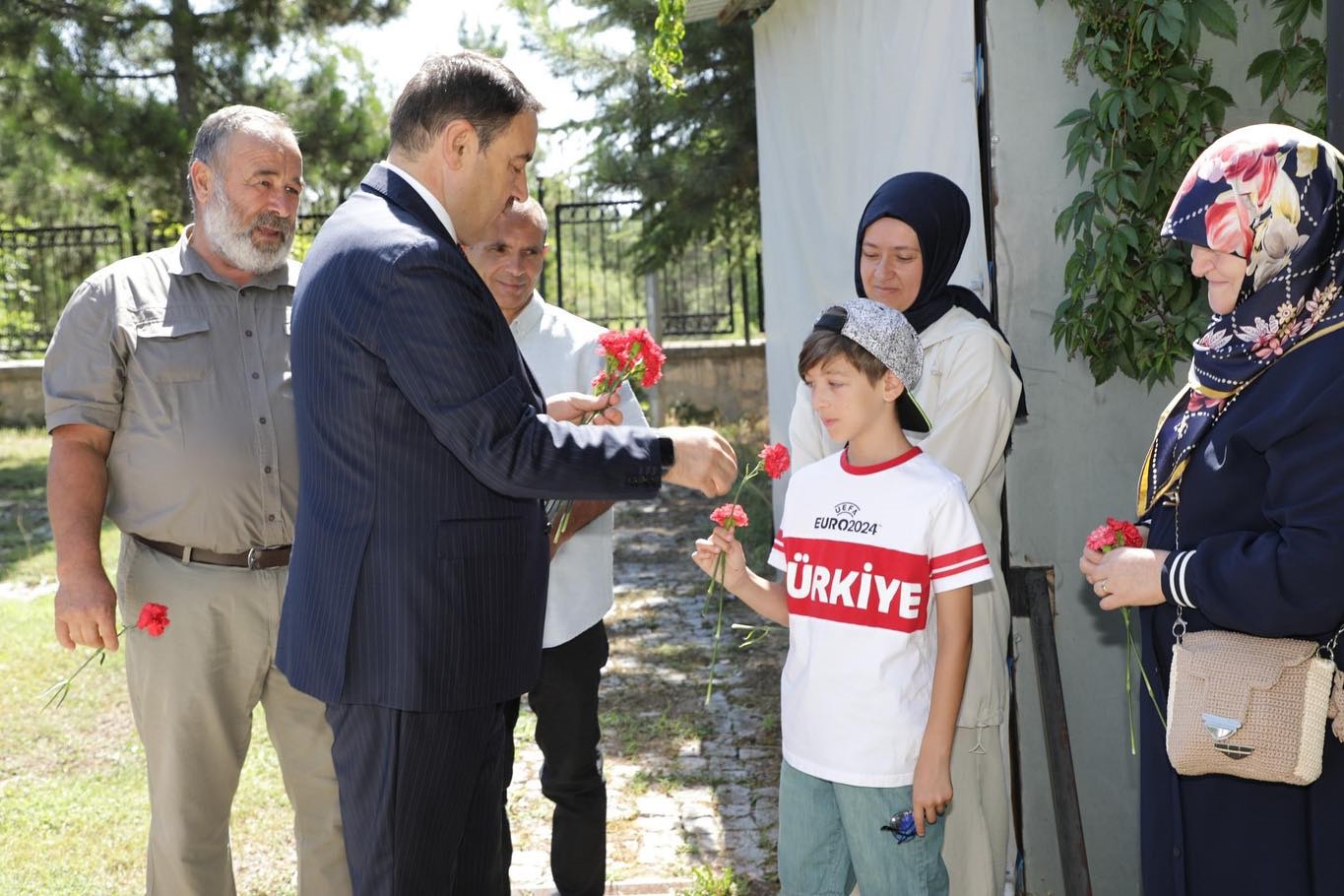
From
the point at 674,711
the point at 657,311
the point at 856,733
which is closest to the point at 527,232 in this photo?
the point at 856,733

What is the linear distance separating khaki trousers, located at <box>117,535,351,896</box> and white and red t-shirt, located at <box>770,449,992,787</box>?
4.27ft

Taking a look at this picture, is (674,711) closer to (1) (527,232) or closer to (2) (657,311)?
(1) (527,232)

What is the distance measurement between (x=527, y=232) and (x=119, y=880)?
2.59 metres

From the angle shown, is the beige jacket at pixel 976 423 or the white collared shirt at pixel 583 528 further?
the white collared shirt at pixel 583 528

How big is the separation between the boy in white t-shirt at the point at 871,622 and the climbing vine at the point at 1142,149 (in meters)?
0.96

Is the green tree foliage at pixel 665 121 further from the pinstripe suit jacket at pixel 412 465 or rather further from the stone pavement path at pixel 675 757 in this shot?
the pinstripe suit jacket at pixel 412 465

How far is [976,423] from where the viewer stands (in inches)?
127

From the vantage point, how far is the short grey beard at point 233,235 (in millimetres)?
3408

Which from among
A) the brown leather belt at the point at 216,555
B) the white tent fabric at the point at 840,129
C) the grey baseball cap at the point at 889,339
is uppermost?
the white tent fabric at the point at 840,129

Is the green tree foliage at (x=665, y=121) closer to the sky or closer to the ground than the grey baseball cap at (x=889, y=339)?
closer to the sky

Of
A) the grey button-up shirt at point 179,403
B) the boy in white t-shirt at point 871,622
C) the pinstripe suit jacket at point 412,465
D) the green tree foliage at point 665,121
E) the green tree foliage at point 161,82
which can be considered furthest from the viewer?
the green tree foliage at point 161,82

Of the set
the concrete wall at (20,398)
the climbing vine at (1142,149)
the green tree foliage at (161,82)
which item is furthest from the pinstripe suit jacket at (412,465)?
the concrete wall at (20,398)

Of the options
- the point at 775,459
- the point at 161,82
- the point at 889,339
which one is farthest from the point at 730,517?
the point at 161,82

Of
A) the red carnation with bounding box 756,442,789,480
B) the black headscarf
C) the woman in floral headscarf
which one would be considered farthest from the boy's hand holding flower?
the black headscarf
